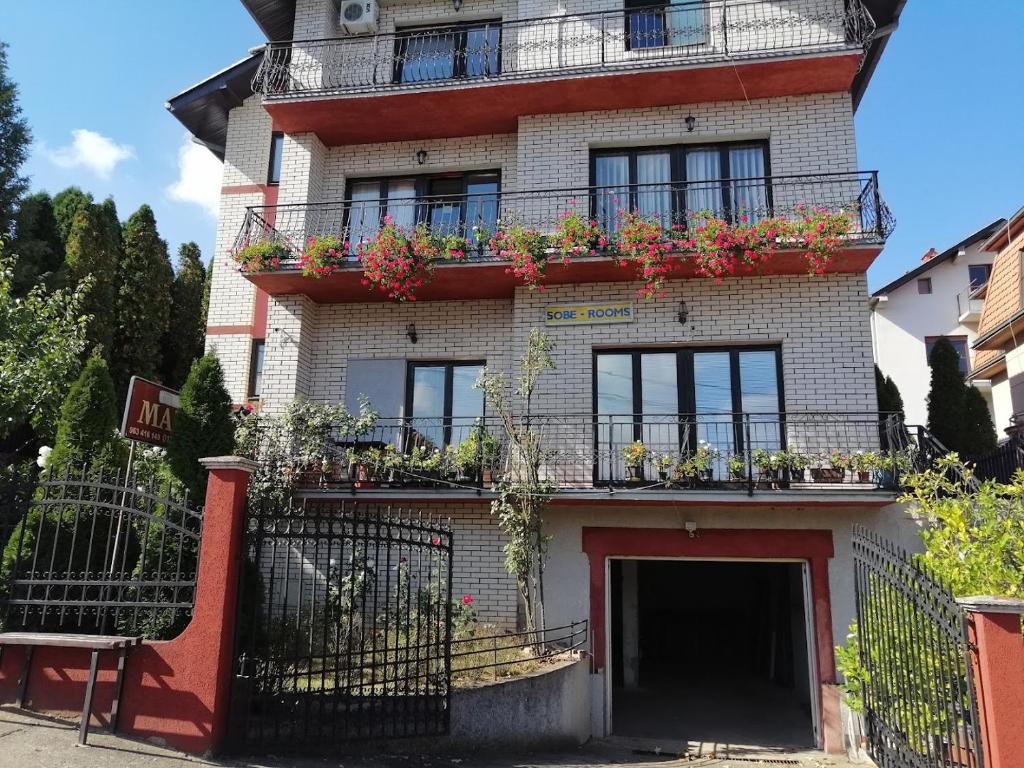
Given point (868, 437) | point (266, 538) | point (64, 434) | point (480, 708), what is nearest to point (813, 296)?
point (868, 437)

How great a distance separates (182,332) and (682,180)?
1575 cm

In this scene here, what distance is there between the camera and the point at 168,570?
25.4 feet

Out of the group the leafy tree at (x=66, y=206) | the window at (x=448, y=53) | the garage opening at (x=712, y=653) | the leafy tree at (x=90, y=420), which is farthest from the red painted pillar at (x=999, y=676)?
the leafy tree at (x=66, y=206)

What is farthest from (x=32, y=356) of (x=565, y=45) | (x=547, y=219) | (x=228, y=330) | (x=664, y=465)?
(x=565, y=45)

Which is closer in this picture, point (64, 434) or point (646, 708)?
point (64, 434)

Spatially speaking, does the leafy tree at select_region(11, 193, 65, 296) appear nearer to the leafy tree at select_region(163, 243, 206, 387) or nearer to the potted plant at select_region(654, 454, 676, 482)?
the leafy tree at select_region(163, 243, 206, 387)

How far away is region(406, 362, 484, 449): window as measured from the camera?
12.4 meters

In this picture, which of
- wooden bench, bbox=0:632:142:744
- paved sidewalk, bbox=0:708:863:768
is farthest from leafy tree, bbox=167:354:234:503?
paved sidewalk, bbox=0:708:863:768

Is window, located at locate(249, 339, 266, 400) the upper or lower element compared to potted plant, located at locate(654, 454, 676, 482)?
upper

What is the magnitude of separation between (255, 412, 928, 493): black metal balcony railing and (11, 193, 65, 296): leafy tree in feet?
37.9

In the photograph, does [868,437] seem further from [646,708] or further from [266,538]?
[266,538]

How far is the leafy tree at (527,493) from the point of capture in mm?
10148

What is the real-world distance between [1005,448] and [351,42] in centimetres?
1341

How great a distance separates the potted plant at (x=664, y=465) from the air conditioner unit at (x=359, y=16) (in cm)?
989
